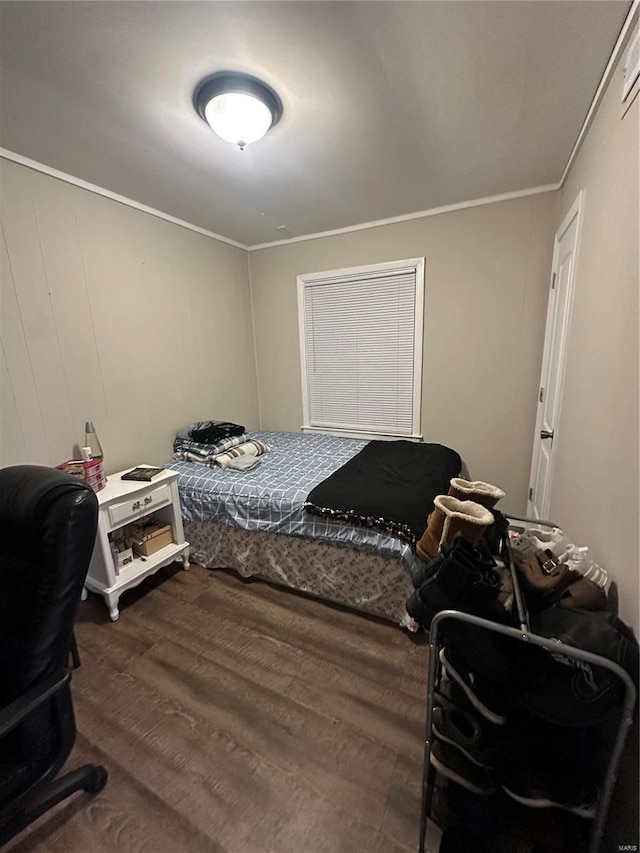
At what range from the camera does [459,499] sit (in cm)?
131

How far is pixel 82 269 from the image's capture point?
2145 millimetres

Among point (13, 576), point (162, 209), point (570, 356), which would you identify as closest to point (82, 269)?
point (162, 209)

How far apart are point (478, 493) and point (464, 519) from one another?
0.22 m

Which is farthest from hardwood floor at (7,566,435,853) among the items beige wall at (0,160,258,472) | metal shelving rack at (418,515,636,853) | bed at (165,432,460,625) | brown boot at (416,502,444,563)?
beige wall at (0,160,258,472)

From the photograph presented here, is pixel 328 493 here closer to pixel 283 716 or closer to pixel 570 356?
pixel 283 716

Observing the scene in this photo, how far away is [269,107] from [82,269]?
1.50m

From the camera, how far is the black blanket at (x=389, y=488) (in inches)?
70.7

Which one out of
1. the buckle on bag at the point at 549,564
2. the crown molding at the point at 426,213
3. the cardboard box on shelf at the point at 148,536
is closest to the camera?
the buckle on bag at the point at 549,564

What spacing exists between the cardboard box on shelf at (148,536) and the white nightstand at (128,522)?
32mm

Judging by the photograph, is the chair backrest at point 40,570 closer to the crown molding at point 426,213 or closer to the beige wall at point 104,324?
the beige wall at point 104,324

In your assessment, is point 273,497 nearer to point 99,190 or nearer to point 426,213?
point 99,190

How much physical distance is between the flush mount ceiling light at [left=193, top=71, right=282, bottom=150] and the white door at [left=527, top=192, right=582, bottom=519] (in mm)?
1546

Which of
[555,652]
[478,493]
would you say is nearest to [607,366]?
[478,493]

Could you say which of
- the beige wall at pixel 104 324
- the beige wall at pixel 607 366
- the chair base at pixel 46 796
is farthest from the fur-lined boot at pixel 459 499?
the beige wall at pixel 104 324
